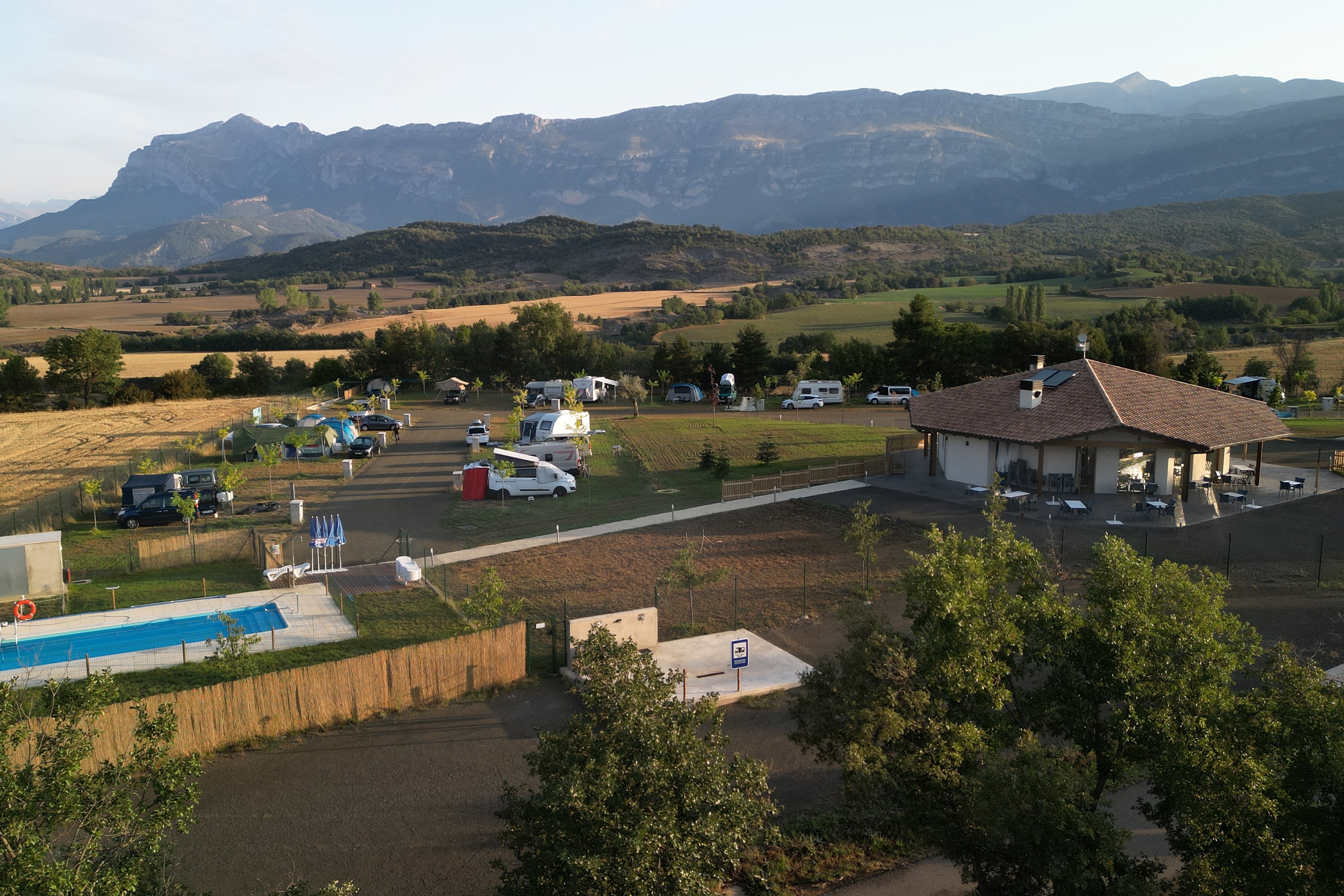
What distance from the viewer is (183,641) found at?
1791cm

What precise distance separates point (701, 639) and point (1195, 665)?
1063 cm

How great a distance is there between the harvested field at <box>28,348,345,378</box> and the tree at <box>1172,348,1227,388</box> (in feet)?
207

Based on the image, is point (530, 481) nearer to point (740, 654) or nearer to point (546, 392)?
point (740, 654)

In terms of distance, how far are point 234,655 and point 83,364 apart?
50258 millimetres

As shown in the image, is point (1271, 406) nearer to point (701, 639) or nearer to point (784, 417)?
point (784, 417)

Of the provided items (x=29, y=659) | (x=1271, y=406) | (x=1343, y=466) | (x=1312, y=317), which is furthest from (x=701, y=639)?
(x=1312, y=317)

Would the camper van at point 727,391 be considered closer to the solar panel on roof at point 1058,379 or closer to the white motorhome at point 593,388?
the white motorhome at point 593,388

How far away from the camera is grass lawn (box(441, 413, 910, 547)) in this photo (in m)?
29.4

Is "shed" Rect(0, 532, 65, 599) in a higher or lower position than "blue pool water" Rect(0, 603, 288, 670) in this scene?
higher

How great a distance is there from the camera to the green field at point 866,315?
85438 mm

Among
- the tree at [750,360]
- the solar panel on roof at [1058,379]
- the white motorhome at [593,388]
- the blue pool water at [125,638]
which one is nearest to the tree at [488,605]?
the blue pool water at [125,638]

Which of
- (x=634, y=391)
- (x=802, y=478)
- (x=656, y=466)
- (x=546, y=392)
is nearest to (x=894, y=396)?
(x=634, y=391)

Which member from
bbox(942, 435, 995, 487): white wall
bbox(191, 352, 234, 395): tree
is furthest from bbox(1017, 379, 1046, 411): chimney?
bbox(191, 352, 234, 395): tree

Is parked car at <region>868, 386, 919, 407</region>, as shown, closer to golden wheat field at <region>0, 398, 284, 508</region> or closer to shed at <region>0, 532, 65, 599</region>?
golden wheat field at <region>0, 398, 284, 508</region>
